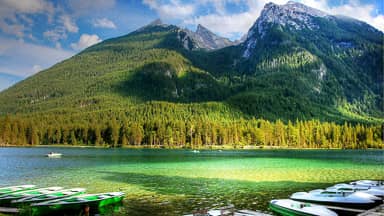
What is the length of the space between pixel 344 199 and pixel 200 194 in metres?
16.2

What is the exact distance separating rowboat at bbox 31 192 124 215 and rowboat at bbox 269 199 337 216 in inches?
565

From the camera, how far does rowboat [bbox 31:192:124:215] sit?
28934 millimetres

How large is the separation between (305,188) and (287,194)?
20.3 feet

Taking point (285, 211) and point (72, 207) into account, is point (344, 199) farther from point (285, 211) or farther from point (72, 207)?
point (72, 207)

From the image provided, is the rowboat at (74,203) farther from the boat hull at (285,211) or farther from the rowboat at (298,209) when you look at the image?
the rowboat at (298,209)

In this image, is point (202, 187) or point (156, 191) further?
point (202, 187)

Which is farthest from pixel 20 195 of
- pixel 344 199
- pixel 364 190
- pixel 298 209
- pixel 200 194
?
pixel 364 190

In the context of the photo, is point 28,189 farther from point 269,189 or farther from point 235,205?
point 269,189

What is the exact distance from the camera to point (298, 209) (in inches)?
1096

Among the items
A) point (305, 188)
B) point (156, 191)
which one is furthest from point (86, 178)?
point (305, 188)

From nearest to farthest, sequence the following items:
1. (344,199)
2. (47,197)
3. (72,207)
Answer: (72,207), (344,199), (47,197)

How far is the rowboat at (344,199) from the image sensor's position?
31016mm

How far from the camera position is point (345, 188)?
3762cm

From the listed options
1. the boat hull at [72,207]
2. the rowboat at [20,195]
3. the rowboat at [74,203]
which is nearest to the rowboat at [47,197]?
the rowboat at [20,195]
